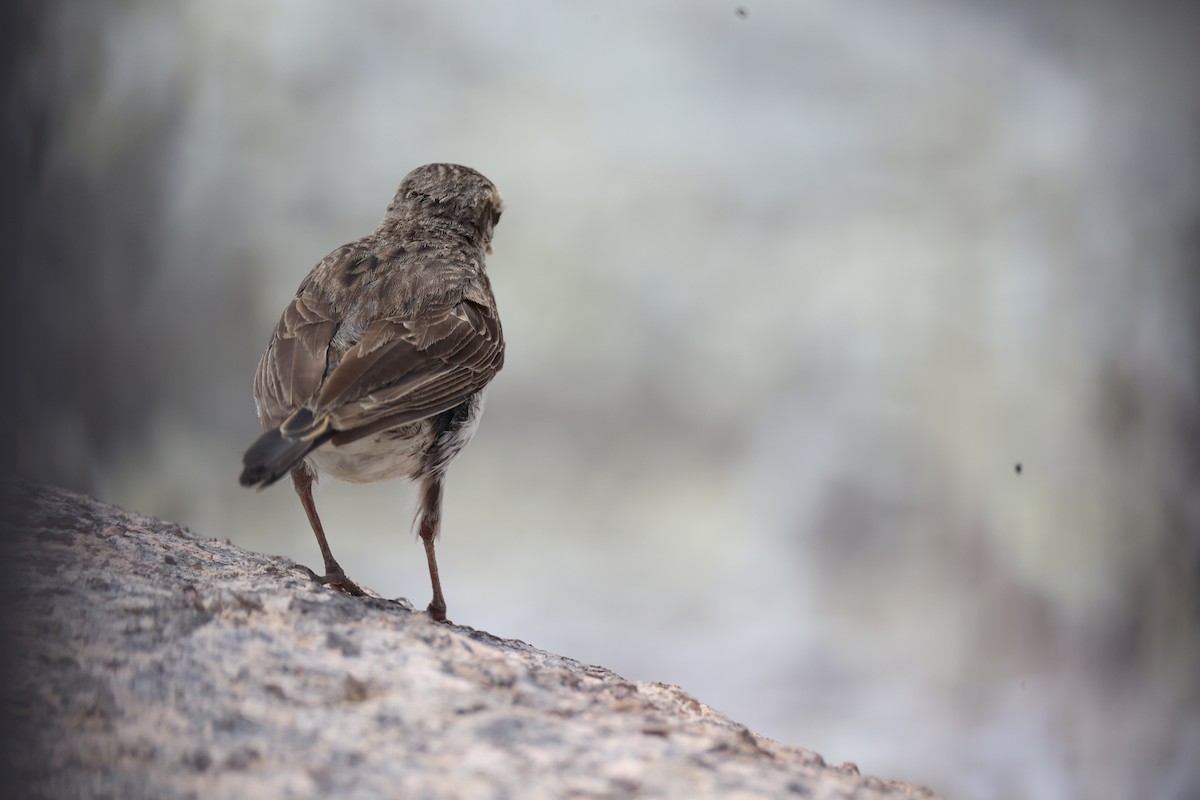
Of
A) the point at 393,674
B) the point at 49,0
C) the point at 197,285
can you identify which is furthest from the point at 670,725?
the point at 197,285

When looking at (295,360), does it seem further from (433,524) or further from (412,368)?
(433,524)

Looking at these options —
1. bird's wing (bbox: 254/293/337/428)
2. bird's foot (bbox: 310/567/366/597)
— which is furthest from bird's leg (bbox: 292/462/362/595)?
bird's wing (bbox: 254/293/337/428)

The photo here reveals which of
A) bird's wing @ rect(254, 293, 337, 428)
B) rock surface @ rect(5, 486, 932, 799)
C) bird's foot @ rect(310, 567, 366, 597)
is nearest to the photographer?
rock surface @ rect(5, 486, 932, 799)

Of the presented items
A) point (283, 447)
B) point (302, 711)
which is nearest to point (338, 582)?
point (283, 447)

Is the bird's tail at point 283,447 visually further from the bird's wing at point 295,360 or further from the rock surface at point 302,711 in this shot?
the rock surface at point 302,711

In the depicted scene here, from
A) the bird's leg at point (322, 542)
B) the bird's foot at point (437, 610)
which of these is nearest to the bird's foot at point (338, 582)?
the bird's leg at point (322, 542)

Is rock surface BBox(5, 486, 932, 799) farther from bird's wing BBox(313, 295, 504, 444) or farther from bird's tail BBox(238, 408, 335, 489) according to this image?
bird's wing BBox(313, 295, 504, 444)
